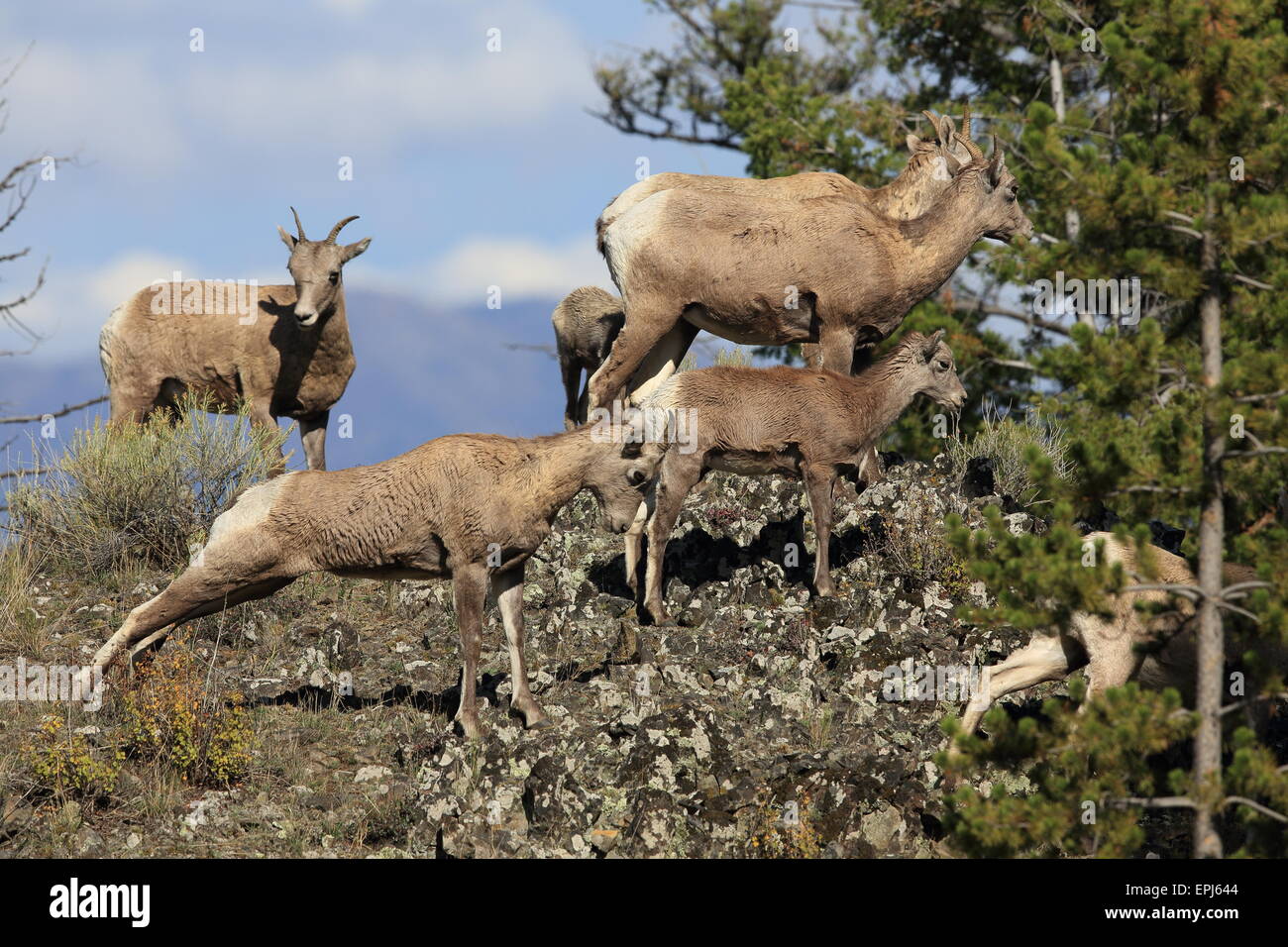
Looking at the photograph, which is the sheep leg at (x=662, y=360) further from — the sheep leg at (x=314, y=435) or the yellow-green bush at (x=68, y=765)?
the yellow-green bush at (x=68, y=765)

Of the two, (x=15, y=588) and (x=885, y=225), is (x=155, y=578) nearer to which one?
(x=15, y=588)

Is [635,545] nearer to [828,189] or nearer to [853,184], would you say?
[828,189]

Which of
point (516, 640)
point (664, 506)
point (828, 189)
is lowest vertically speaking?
point (516, 640)

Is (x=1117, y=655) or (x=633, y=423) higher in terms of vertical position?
(x=633, y=423)

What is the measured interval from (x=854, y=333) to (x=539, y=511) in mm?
3784

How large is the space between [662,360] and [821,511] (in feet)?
7.49

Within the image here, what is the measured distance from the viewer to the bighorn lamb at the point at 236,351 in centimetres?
1455

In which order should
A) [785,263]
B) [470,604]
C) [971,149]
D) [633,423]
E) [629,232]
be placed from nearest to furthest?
[470,604] < [633,423] < [785,263] < [629,232] < [971,149]

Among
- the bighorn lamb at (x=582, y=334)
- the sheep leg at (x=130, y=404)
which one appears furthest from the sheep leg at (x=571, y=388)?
the sheep leg at (x=130, y=404)

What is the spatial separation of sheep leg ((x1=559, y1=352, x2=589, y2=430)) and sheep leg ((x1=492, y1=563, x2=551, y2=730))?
4.88m

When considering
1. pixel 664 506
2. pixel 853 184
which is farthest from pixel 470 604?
pixel 853 184

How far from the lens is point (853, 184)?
13344 mm

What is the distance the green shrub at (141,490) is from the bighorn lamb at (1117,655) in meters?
6.95
